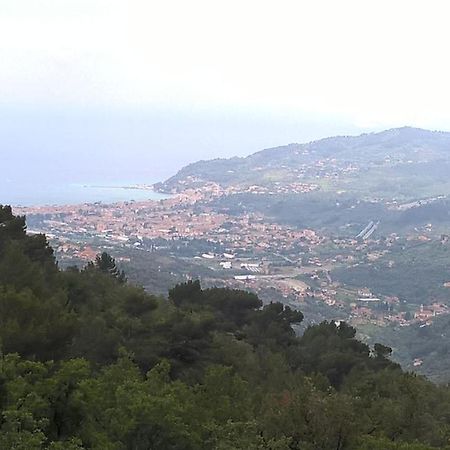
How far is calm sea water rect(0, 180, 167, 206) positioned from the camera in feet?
281

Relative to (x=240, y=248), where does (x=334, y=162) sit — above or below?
above

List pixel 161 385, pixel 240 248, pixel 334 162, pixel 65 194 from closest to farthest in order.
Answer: pixel 161 385 < pixel 240 248 < pixel 65 194 < pixel 334 162

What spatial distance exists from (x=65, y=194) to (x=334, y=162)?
52.7 metres

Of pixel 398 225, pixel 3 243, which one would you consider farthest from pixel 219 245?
pixel 3 243

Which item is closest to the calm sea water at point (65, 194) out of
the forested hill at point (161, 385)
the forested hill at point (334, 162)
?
the forested hill at point (334, 162)

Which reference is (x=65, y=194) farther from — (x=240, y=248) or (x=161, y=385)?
(x=161, y=385)

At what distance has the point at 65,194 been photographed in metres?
95.8

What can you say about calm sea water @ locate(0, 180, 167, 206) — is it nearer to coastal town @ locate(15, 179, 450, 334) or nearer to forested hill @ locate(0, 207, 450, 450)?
coastal town @ locate(15, 179, 450, 334)

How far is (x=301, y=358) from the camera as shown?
15984 millimetres

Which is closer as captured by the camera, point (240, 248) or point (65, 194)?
point (240, 248)

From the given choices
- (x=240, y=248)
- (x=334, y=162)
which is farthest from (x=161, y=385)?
(x=334, y=162)

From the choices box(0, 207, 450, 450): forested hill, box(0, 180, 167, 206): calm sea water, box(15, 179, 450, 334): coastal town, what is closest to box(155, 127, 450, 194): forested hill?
box(0, 180, 167, 206): calm sea water

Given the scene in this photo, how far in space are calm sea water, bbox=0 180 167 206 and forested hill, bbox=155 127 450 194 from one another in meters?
6.35

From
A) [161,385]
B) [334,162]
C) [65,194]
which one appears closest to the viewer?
[161,385]
